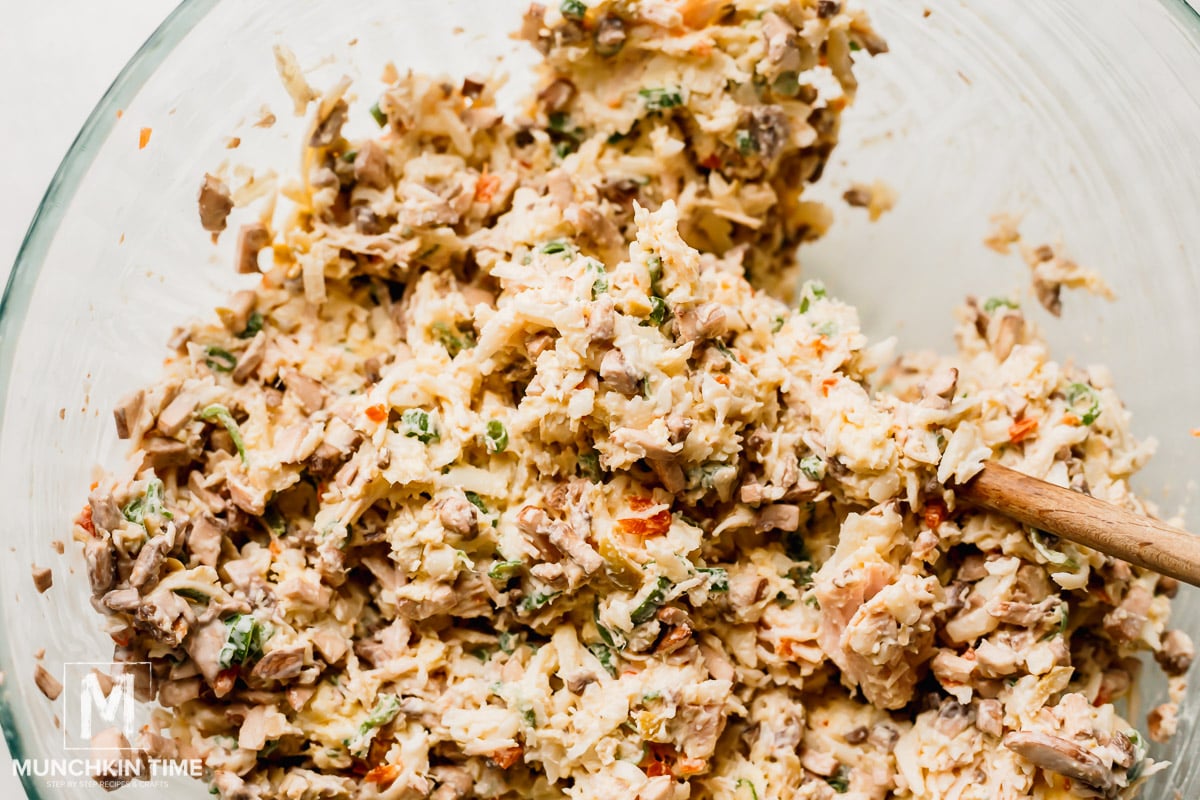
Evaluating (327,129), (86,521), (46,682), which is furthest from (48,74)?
(46,682)

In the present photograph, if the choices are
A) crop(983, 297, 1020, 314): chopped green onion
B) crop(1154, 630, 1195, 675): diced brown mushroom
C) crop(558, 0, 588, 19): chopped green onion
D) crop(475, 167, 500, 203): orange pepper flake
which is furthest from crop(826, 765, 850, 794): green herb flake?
crop(558, 0, 588, 19): chopped green onion

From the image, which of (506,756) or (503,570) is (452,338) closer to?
(503,570)

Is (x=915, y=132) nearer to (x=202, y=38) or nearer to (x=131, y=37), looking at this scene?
(x=202, y=38)

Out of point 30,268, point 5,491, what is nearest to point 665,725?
point 5,491

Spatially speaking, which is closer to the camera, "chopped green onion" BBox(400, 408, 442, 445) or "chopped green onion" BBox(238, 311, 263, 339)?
"chopped green onion" BBox(400, 408, 442, 445)

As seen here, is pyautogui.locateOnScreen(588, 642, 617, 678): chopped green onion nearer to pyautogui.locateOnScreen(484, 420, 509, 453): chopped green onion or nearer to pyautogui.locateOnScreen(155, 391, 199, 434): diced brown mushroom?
pyautogui.locateOnScreen(484, 420, 509, 453): chopped green onion
